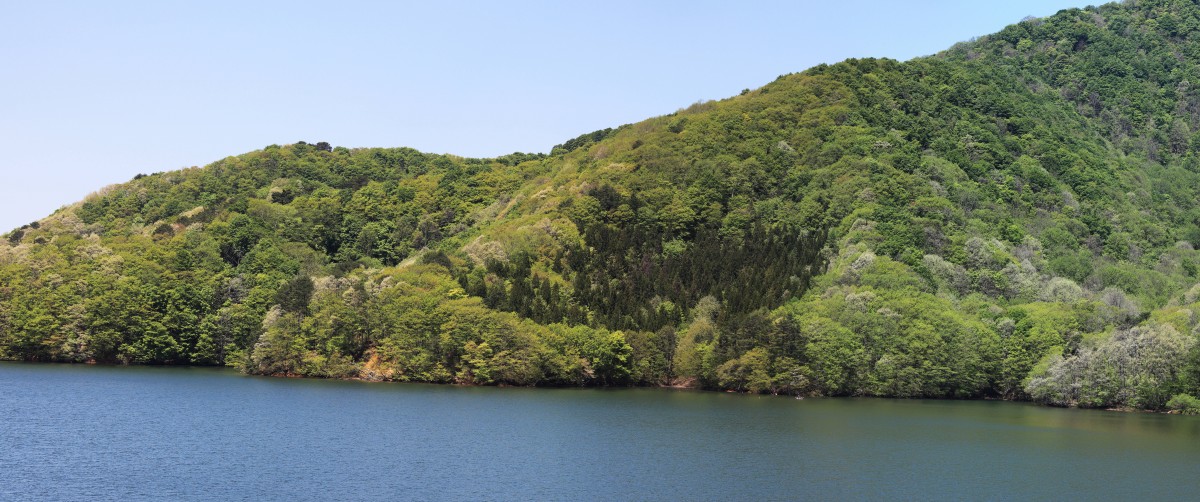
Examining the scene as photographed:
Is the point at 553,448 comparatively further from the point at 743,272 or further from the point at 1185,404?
the point at 743,272

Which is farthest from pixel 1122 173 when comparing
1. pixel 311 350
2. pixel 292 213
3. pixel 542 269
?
pixel 292 213

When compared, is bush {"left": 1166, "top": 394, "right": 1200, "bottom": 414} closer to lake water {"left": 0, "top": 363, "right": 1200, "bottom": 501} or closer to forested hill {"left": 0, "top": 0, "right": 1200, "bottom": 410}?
forested hill {"left": 0, "top": 0, "right": 1200, "bottom": 410}

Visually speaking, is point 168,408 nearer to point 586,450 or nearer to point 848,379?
point 586,450

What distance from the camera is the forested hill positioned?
114 m

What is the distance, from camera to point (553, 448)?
2719 inches

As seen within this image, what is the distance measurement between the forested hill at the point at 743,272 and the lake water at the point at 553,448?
1366 centimetres

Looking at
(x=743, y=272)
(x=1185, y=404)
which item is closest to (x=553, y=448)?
(x=1185, y=404)

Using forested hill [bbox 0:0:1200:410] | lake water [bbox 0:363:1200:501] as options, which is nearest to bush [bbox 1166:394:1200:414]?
forested hill [bbox 0:0:1200:410]

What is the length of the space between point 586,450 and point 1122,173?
147 m

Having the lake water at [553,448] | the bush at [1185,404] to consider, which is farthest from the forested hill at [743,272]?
the lake water at [553,448]

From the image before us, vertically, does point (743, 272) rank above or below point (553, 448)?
above

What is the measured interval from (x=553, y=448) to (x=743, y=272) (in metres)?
69.2

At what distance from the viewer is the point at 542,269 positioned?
142125 millimetres

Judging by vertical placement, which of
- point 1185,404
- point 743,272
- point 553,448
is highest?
point 743,272
